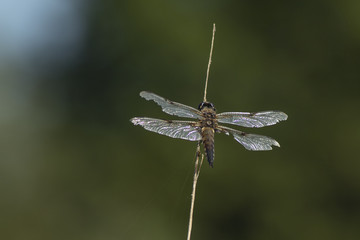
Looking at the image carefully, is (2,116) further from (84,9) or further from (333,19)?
(333,19)

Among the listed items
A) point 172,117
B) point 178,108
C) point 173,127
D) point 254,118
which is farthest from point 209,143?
point 172,117

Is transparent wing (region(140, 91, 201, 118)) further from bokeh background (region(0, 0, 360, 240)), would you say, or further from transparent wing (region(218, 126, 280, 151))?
bokeh background (region(0, 0, 360, 240))

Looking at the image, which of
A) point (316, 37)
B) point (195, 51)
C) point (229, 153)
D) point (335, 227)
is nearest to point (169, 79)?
point (195, 51)

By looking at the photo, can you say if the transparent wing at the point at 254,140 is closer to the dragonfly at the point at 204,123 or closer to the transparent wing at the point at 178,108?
the dragonfly at the point at 204,123

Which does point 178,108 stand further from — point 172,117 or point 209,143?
point 172,117

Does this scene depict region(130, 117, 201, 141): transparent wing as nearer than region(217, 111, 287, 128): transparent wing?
Yes

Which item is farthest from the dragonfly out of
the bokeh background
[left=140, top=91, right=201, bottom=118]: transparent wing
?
the bokeh background

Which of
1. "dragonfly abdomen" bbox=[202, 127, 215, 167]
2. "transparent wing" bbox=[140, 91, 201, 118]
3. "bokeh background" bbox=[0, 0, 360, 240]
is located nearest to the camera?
"dragonfly abdomen" bbox=[202, 127, 215, 167]
